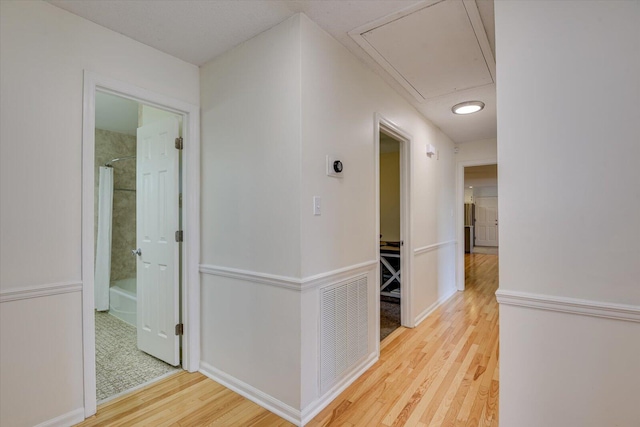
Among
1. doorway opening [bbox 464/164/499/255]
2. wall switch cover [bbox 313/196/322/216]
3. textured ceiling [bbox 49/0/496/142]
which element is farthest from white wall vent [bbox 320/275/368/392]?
doorway opening [bbox 464/164/499/255]

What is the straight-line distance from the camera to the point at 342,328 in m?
2.11

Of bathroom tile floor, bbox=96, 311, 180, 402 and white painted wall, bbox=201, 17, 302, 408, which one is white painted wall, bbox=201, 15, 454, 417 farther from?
bathroom tile floor, bbox=96, 311, 180, 402

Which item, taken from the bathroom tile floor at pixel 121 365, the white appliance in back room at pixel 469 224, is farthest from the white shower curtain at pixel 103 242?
the white appliance in back room at pixel 469 224

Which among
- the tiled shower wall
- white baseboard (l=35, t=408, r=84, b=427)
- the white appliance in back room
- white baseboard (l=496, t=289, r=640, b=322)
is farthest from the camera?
the white appliance in back room

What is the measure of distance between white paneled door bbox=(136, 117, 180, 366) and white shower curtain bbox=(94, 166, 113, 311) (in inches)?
58.4

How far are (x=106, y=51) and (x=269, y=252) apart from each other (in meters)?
1.65

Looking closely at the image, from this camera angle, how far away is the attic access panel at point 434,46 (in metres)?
1.82

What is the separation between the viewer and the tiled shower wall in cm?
417

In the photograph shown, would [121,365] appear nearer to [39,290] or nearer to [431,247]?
[39,290]

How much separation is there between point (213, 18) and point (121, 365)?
8.81ft

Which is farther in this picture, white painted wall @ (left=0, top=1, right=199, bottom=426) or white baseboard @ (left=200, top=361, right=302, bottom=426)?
white baseboard @ (left=200, top=361, right=302, bottom=426)

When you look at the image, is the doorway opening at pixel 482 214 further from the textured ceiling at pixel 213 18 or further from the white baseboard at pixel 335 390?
the textured ceiling at pixel 213 18

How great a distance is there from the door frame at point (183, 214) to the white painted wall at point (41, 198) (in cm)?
3

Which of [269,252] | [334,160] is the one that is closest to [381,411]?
[269,252]
